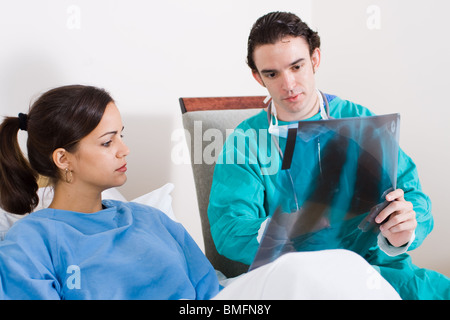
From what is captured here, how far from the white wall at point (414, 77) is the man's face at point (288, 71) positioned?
0.67 meters

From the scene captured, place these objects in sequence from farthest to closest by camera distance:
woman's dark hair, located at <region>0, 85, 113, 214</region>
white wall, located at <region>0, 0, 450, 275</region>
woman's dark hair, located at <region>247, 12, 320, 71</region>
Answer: white wall, located at <region>0, 0, 450, 275</region>, woman's dark hair, located at <region>247, 12, 320, 71</region>, woman's dark hair, located at <region>0, 85, 113, 214</region>

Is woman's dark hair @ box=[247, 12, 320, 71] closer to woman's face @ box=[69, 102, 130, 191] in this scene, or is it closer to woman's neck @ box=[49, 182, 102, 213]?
woman's face @ box=[69, 102, 130, 191]

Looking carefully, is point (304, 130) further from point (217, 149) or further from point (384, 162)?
point (217, 149)

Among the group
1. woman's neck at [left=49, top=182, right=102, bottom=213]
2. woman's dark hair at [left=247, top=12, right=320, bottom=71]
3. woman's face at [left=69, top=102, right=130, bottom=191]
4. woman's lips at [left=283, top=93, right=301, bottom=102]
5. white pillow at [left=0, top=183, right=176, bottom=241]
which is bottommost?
white pillow at [left=0, top=183, right=176, bottom=241]

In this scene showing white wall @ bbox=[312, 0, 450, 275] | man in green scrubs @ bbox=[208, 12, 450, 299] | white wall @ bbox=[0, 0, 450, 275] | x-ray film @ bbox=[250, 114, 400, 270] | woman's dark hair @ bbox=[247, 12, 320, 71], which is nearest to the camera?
x-ray film @ bbox=[250, 114, 400, 270]

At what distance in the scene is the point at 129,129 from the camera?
1.73 m

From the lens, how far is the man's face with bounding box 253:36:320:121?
137cm

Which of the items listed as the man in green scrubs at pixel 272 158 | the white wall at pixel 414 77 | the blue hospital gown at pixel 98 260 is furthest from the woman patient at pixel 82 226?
the white wall at pixel 414 77

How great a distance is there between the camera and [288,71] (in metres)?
1.37

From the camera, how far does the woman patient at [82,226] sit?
3.40 ft

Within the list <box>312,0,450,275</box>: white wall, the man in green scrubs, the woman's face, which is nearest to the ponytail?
the woman's face

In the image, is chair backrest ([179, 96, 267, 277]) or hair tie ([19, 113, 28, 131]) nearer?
hair tie ([19, 113, 28, 131])

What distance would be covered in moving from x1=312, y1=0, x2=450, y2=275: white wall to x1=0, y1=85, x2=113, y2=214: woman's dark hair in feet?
3.86
